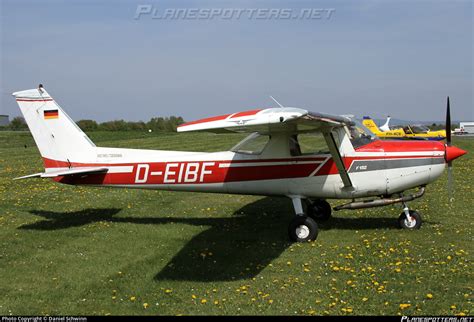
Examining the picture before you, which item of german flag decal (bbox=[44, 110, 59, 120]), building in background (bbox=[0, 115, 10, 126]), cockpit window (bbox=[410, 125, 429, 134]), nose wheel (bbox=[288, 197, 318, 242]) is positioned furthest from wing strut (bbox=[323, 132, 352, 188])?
building in background (bbox=[0, 115, 10, 126])

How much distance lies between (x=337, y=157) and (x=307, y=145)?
82 centimetres

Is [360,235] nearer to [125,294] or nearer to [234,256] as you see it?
[234,256]

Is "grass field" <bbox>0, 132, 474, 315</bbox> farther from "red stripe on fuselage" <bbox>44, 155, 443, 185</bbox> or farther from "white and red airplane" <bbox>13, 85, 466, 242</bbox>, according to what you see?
"red stripe on fuselage" <bbox>44, 155, 443, 185</bbox>

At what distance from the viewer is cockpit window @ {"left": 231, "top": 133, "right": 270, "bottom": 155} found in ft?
29.8

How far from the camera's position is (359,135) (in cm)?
898

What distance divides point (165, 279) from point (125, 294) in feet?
2.24

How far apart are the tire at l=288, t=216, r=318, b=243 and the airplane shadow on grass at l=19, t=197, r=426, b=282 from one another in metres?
0.21

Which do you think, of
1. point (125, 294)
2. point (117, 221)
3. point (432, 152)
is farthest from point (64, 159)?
point (432, 152)

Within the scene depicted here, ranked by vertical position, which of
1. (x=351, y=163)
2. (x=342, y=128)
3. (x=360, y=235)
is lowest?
(x=360, y=235)

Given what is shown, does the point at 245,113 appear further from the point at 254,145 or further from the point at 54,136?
the point at 54,136

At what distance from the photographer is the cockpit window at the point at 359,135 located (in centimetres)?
891

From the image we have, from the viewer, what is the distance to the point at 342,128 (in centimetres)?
881

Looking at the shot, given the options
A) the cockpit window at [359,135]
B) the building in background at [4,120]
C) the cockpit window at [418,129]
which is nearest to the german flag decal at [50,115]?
the cockpit window at [359,135]

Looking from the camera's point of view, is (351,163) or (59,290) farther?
(351,163)
